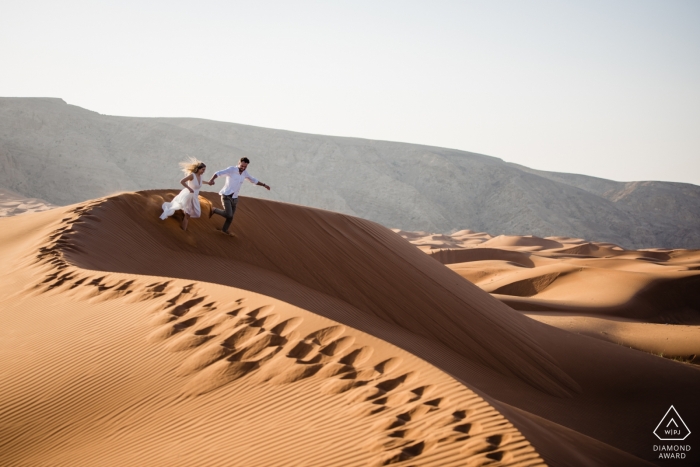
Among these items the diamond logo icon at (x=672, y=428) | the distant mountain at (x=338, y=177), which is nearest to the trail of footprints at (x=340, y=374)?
the diamond logo icon at (x=672, y=428)

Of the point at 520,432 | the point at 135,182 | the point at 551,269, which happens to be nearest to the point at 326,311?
the point at 520,432

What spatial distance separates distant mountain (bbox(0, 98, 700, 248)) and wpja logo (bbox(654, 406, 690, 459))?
137 ft

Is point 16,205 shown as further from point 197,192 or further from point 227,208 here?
point 227,208

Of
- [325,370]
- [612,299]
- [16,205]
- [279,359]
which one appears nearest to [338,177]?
[16,205]

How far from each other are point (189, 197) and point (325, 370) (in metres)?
6.35

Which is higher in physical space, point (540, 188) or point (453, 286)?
point (540, 188)

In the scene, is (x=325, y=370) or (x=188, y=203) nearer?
(x=325, y=370)

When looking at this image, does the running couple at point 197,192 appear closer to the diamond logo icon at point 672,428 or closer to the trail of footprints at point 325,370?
Answer: the trail of footprints at point 325,370

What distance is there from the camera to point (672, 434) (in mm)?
7574

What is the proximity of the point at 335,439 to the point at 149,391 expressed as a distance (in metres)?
1.78

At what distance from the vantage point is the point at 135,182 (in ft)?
160

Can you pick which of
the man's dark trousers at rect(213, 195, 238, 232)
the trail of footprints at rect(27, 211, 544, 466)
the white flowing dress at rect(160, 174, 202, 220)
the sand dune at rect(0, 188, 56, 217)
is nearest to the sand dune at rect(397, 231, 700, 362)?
the man's dark trousers at rect(213, 195, 238, 232)

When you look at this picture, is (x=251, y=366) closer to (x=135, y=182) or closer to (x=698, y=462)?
(x=698, y=462)

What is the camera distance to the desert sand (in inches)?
143
